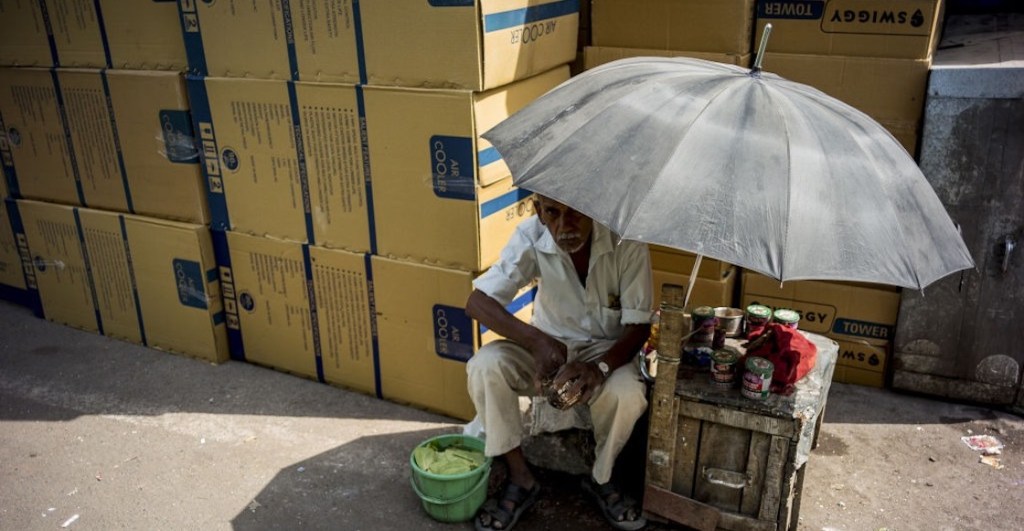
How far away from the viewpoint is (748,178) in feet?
6.04

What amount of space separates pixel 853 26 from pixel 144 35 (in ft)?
9.99

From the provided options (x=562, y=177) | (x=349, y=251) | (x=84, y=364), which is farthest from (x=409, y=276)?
(x=84, y=364)

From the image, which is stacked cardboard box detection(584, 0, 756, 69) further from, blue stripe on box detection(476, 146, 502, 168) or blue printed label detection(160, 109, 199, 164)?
blue printed label detection(160, 109, 199, 164)

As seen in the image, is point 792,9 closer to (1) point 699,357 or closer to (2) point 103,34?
(1) point 699,357

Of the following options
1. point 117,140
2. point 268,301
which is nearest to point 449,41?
point 268,301

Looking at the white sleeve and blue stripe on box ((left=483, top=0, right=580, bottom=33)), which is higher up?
blue stripe on box ((left=483, top=0, right=580, bottom=33))

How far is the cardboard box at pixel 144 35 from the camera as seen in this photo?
3418 mm

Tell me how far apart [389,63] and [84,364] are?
2252 mm

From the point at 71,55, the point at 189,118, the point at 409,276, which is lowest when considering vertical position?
the point at 409,276

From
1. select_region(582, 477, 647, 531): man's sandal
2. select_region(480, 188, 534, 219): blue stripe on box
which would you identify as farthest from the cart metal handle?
select_region(480, 188, 534, 219): blue stripe on box

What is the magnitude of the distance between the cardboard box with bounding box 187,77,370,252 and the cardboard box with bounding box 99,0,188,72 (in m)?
0.20

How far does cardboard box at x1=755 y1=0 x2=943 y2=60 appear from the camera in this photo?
3.04 metres

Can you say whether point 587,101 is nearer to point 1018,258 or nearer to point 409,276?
point 409,276

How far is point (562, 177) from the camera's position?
2016 millimetres
